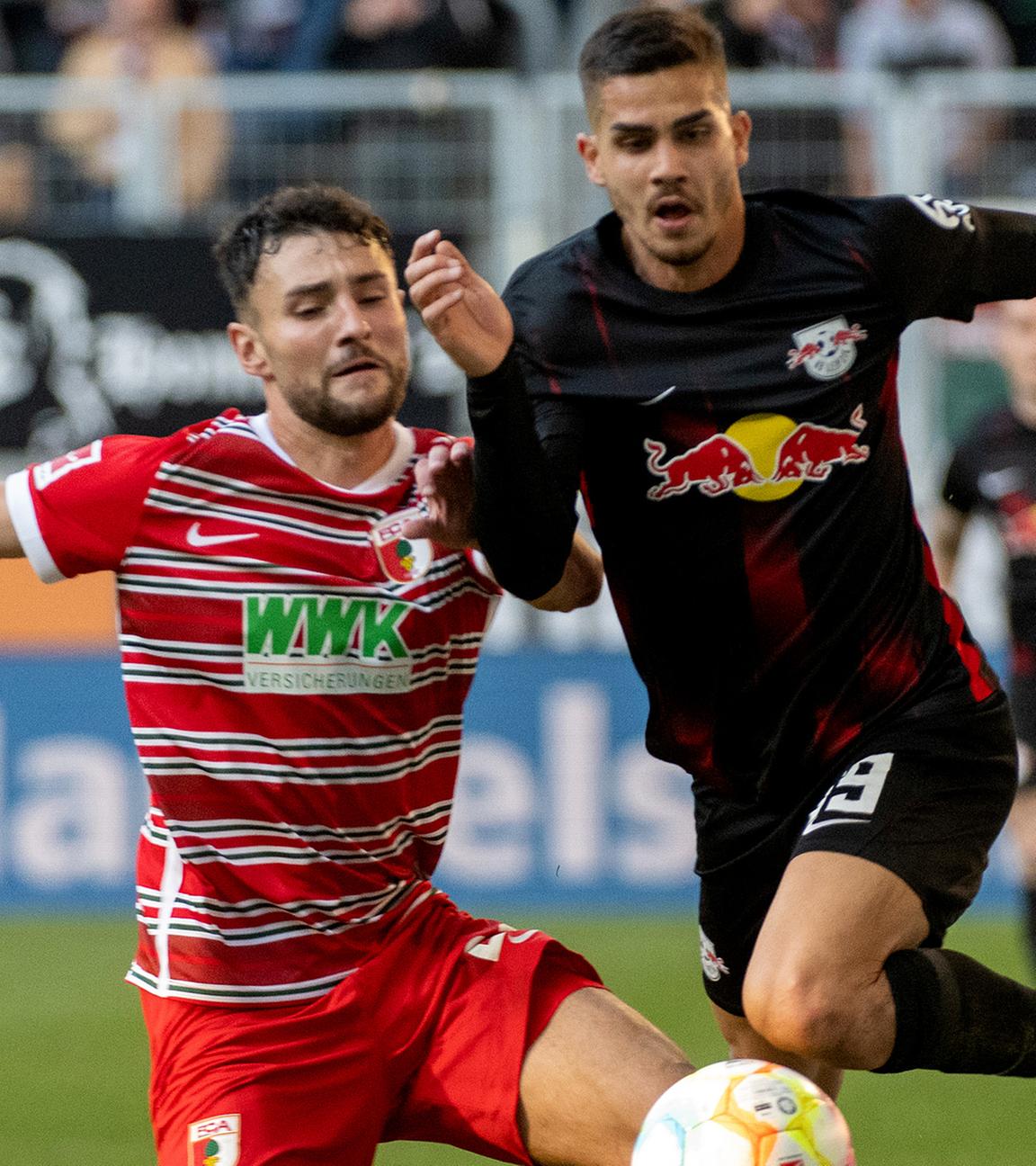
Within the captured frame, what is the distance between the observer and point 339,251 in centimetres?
409

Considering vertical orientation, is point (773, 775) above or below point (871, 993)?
above

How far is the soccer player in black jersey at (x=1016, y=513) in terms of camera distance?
6266 mm

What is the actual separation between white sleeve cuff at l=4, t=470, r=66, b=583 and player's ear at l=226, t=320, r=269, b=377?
51 centimetres

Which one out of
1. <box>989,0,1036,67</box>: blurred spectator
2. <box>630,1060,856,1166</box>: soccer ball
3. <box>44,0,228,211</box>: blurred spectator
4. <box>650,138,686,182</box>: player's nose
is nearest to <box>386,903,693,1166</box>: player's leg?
<box>630,1060,856,1166</box>: soccer ball

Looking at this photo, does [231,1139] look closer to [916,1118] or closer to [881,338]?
[881,338]

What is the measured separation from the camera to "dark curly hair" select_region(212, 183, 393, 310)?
4133 millimetres

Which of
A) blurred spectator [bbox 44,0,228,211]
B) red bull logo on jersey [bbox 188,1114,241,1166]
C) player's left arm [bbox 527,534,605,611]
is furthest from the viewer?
blurred spectator [bbox 44,0,228,211]

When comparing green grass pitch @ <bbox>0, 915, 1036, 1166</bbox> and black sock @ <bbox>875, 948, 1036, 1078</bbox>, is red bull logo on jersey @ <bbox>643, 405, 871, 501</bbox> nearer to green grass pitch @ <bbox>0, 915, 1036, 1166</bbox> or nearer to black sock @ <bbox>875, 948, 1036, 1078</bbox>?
black sock @ <bbox>875, 948, 1036, 1078</bbox>

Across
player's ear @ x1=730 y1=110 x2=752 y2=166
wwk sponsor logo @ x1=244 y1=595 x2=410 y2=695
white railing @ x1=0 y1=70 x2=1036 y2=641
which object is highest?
white railing @ x1=0 y1=70 x2=1036 y2=641

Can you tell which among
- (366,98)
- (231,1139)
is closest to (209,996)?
(231,1139)

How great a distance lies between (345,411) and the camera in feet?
13.2

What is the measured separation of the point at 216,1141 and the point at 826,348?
6.25 ft

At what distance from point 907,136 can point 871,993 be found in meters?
5.69

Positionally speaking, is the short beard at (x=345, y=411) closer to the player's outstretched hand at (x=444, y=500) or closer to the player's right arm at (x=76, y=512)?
the player's outstretched hand at (x=444, y=500)
